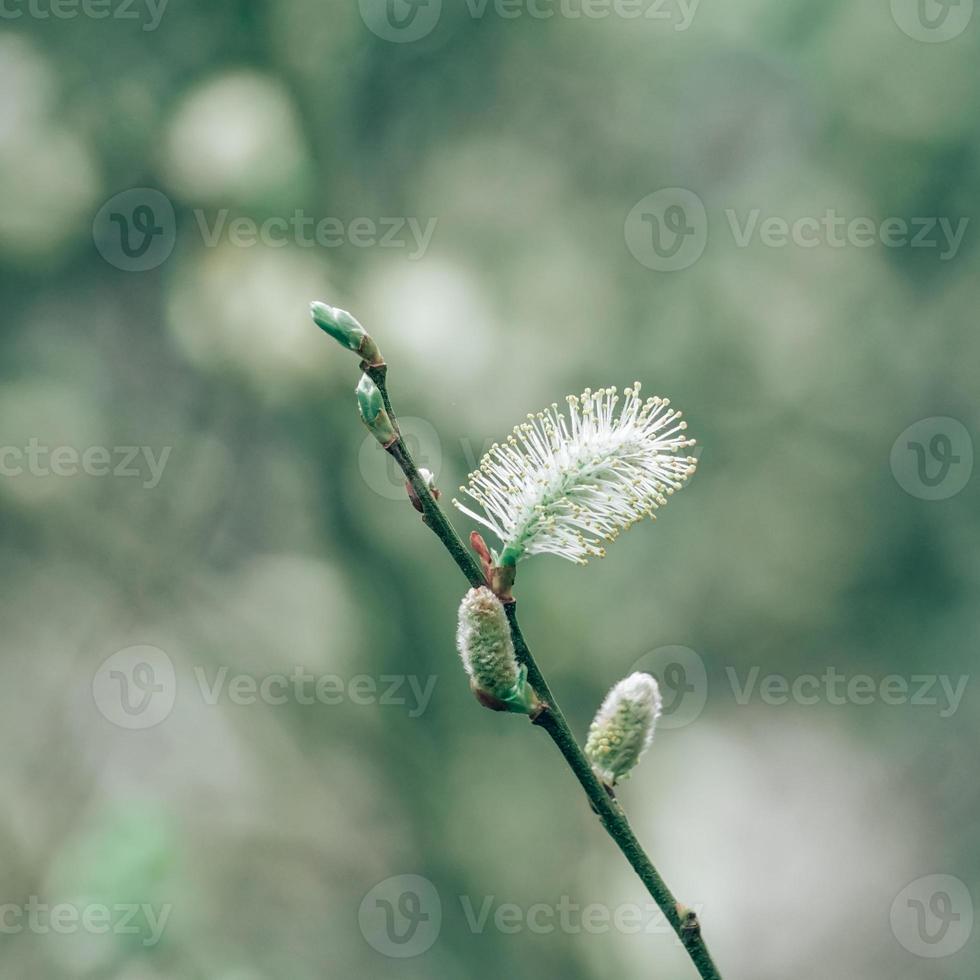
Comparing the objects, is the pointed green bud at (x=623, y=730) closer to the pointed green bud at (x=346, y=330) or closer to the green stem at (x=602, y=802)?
the green stem at (x=602, y=802)

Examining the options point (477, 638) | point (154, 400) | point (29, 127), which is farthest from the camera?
point (154, 400)

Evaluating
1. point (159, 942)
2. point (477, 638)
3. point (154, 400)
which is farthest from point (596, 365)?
point (477, 638)

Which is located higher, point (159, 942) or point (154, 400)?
point (154, 400)

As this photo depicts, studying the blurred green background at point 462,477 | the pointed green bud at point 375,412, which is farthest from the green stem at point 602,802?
the blurred green background at point 462,477

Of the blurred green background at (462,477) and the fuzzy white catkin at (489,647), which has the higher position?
the blurred green background at (462,477)

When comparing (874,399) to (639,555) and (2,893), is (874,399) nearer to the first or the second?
(639,555)

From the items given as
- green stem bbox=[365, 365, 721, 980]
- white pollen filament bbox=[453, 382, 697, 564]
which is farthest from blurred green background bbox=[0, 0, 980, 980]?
green stem bbox=[365, 365, 721, 980]
